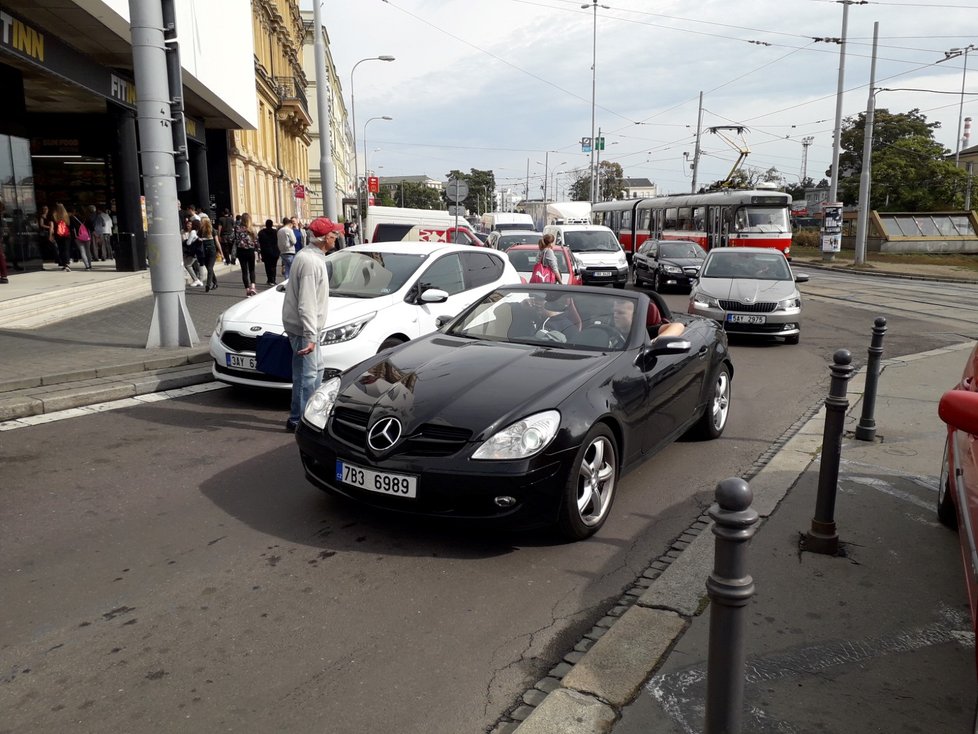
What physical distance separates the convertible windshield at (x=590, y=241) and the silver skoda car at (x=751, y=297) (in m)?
8.06

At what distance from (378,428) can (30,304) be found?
10.9 m

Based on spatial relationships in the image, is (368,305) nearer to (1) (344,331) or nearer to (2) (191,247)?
(1) (344,331)

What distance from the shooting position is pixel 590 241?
72.4 ft

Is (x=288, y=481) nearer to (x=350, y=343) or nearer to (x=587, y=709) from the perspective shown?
(x=350, y=343)

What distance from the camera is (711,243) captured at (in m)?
27.1

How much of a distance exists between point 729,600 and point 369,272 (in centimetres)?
665

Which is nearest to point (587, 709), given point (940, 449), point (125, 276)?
point (940, 449)

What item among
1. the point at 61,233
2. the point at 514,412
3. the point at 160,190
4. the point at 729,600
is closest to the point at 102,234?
the point at 61,233

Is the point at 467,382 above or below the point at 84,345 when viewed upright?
above

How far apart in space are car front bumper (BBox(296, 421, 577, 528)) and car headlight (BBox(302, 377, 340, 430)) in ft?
1.90

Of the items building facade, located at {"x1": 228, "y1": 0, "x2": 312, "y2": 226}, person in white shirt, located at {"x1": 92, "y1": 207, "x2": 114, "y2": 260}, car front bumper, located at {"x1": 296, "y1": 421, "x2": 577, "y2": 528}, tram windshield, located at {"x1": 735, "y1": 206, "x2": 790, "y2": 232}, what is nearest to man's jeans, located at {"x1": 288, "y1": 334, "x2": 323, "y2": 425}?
car front bumper, located at {"x1": 296, "y1": 421, "x2": 577, "y2": 528}

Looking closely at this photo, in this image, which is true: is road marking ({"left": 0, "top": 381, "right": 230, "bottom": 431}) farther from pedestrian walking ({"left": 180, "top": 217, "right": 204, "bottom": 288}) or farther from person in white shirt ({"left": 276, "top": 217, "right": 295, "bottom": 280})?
pedestrian walking ({"left": 180, "top": 217, "right": 204, "bottom": 288})

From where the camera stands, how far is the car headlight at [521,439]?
4.08 metres

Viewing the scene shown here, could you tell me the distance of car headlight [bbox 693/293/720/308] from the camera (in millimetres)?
12580
